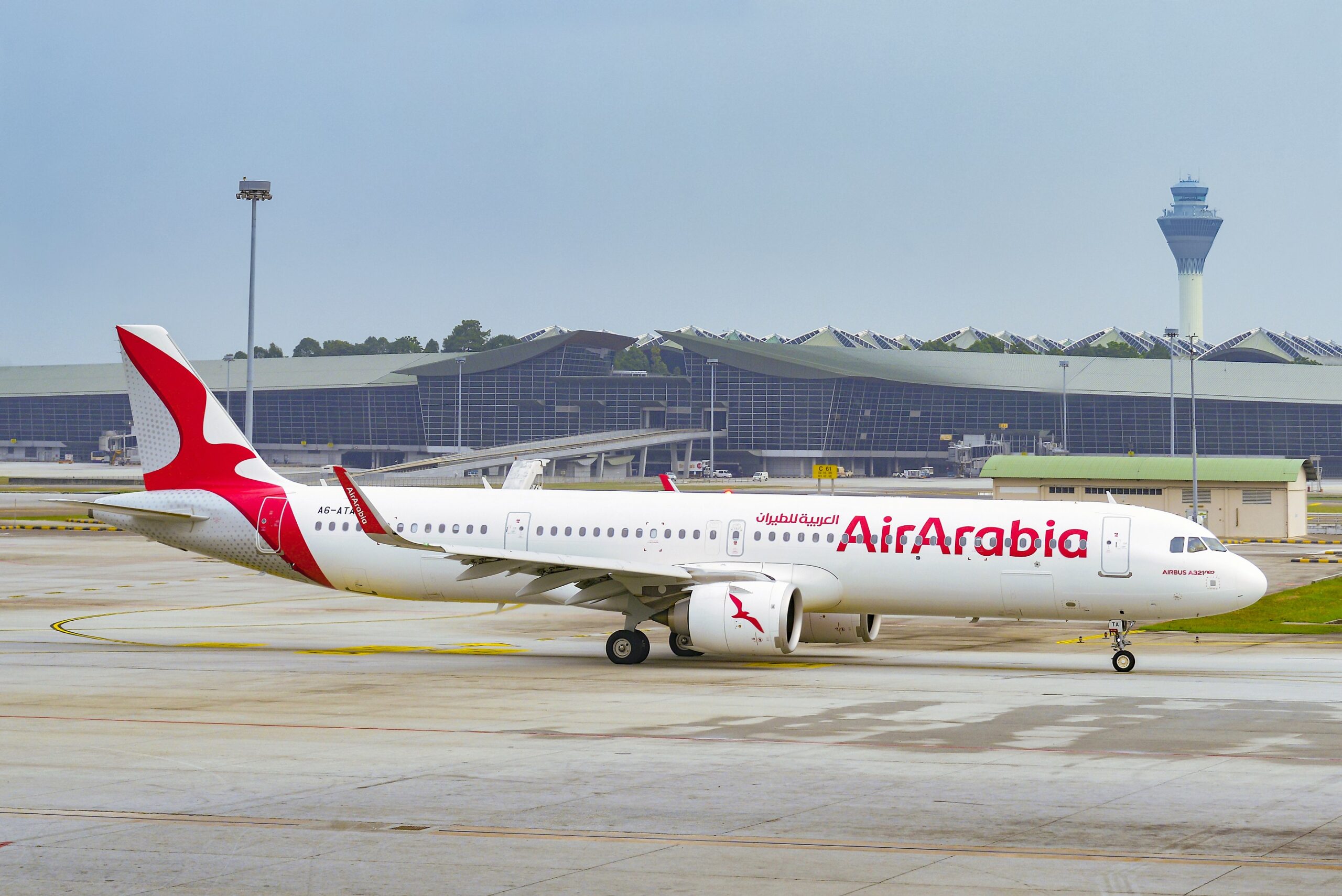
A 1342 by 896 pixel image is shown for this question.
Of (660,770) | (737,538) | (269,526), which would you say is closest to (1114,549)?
(737,538)

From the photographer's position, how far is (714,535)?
31578mm

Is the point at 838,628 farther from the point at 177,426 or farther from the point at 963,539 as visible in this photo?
the point at 177,426

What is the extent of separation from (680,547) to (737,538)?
1.19m

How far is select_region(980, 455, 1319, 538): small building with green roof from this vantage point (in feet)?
247

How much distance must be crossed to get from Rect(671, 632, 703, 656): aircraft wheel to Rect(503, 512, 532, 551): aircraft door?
379 centimetres

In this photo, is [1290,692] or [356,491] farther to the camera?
[356,491]

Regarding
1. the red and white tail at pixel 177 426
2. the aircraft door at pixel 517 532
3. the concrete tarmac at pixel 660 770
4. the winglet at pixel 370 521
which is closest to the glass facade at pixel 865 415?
the red and white tail at pixel 177 426

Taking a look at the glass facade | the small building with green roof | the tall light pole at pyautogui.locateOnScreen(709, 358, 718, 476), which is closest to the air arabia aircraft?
the small building with green roof

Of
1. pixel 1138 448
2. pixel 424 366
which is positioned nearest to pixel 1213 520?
pixel 1138 448

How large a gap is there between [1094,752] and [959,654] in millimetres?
13440

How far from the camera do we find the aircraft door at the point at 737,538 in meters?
31.3

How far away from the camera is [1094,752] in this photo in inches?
789

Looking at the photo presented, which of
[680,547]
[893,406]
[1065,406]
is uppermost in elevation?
[893,406]

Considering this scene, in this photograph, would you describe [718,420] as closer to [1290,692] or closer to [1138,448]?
[1138,448]
